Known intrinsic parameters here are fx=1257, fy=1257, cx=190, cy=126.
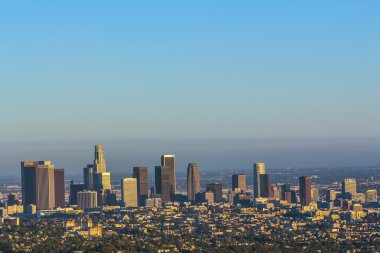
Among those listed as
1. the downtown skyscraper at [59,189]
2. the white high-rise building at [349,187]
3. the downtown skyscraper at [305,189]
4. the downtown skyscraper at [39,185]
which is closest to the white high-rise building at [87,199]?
the downtown skyscraper at [39,185]

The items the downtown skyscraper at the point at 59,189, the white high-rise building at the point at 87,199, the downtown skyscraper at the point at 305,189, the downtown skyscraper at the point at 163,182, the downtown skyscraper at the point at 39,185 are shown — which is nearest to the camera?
the white high-rise building at the point at 87,199

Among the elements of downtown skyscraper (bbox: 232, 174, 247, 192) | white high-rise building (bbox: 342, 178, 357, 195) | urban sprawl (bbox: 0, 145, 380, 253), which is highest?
downtown skyscraper (bbox: 232, 174, 247, 192)

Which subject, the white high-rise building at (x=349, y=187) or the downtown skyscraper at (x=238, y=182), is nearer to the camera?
the white high-rise building at (x=349, y=187)

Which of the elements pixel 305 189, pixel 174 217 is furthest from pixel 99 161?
pixel 174 217

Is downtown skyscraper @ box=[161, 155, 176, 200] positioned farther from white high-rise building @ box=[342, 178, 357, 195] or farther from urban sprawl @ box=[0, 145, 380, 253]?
white high-rise building @ box=[342, 178, 357, 195]

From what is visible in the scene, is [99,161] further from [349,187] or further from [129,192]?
[349,187]

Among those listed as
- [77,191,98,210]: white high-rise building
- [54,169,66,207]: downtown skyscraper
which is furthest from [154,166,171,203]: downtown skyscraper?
[54,169,66,207]: downtown skyscraper

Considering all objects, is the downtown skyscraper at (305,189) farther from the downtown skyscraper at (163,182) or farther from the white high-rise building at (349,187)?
the downtown skyscraper at (163,182)

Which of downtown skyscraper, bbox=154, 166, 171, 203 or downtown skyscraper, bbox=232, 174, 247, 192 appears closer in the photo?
downtown skyscraper, bbox=154, 166, 171, 203
